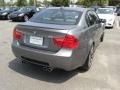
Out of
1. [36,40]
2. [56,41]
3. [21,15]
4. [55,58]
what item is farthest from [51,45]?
[21,15]

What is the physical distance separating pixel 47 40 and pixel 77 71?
1446 millimetres

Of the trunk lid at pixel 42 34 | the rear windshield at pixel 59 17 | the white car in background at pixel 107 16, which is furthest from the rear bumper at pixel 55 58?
the white car in background at pixel 107 16

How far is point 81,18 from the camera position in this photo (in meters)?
5.16

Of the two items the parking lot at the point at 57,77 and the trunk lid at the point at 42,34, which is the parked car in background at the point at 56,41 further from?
the parking lot at the point at 57,77

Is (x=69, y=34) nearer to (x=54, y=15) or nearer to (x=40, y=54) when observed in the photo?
(x=40, y=54)

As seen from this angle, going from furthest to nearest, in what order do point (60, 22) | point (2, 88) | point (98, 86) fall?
1. point (60, 22)
2. point (98, 86)
3. point (2, 88)

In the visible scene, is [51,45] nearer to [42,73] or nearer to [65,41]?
[65,41]

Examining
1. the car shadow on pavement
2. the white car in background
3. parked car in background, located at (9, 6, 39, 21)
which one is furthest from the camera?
parked car in background, located at (9, 6, 39, 21)

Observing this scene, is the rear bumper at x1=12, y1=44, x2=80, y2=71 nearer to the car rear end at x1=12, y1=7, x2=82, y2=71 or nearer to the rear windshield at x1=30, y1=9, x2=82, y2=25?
the car rear end at x1=12, y1=7, x2=82, y2=71

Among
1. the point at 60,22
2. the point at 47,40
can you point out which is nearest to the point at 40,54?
the point at 47,40

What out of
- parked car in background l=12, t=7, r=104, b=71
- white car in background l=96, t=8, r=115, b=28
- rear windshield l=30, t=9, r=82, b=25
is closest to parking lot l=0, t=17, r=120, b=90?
parked car in background l=12, t=7, r=104, b=71

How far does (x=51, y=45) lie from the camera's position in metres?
4.39

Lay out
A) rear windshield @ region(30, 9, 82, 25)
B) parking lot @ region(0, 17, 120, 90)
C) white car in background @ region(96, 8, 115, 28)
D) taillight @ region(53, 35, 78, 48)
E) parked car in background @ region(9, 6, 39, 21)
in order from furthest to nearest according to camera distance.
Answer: parked car in background @ region(9, 6, 39, 21), white car in background @ region(96, 8, 115, 28), rear windshield @ region(30, 9, 82, 25), parking lot @ region(0, 17, 120, 90), taillight @ region(53, 35, 78, 48)

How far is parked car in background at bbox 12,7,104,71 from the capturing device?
434cm
